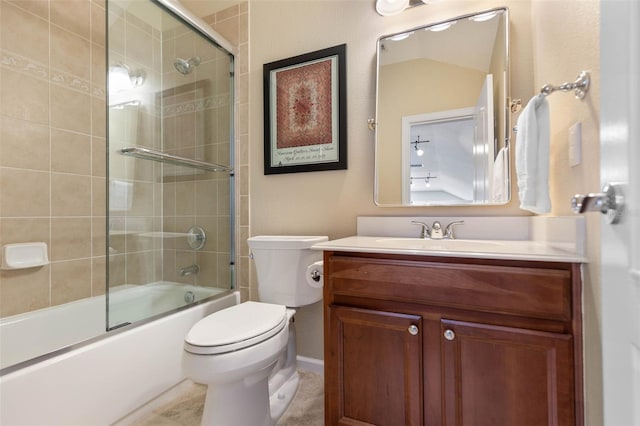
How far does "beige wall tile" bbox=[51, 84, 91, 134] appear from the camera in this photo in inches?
66.2

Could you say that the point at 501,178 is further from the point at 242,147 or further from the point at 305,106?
the point at 242,147

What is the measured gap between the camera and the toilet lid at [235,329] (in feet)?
3.50

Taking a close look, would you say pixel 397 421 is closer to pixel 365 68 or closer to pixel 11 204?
pixel 365 68

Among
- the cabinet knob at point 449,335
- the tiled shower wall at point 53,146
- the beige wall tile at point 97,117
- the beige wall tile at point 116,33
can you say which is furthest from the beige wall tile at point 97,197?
the cabinet knob at point 449,335

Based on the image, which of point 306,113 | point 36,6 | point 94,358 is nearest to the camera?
point 94,358

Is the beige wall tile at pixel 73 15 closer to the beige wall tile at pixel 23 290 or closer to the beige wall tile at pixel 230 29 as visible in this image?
the beige wall tile at pixel 230 29

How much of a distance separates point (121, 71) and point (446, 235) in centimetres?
197

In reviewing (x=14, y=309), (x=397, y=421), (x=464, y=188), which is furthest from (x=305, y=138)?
(x=14, y=309)

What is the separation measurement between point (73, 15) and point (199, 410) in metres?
2.32

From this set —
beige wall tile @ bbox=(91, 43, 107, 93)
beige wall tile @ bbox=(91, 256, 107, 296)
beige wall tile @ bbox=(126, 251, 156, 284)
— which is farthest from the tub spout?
beige wall tile @ bbox=(91, 43, 107, 93)

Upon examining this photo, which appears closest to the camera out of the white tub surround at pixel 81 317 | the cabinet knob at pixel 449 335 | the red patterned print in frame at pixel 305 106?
the cabinet knob at pixel 449 335

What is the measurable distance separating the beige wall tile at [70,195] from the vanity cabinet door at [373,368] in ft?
5.47

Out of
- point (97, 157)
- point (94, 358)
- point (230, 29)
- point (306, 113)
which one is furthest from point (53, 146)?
point (306, 113)

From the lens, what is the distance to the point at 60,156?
170cm
